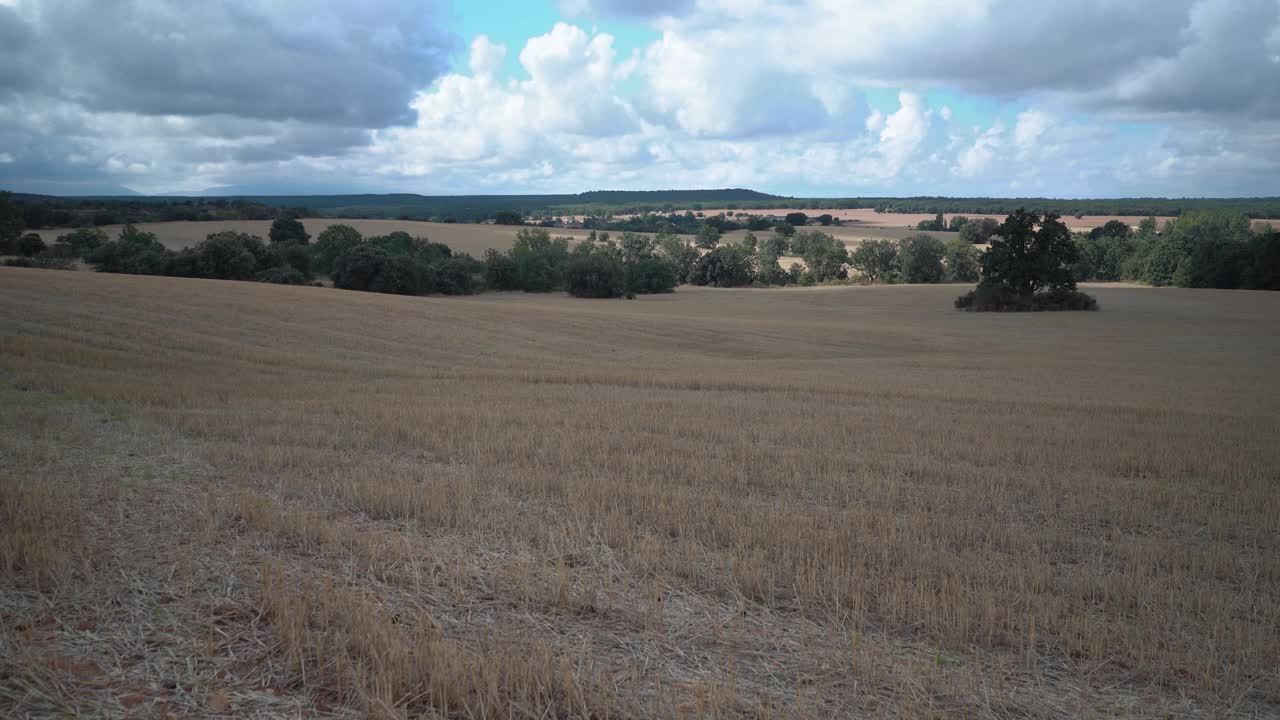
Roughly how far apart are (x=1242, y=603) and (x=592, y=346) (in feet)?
96.4

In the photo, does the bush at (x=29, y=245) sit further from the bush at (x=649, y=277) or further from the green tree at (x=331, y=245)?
the bush at (x=649, y=277)

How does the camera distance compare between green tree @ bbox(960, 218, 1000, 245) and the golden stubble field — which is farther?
green tree @ bbox(960, 218, 1000, 245)

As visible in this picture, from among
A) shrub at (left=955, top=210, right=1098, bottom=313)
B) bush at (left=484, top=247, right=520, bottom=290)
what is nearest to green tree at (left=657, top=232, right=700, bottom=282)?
bush at (left=484, top=247, right=520, bottom=290)

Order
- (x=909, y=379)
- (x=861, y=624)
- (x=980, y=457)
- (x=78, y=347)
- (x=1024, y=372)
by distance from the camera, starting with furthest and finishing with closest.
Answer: (x=1024, y=372), (x=909, y=379), (x=78, y=347), (x=980, y=457), (x=861, y=624)

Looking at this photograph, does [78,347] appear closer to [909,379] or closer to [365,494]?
[365,494]

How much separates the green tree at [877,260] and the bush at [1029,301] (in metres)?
Answer: 46.7

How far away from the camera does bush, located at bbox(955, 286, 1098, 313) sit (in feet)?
228

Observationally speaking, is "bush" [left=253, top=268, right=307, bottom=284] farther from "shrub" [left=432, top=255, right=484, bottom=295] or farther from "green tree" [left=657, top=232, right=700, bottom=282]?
"green tree" [left=657, top=232, right=700, bottom=282]

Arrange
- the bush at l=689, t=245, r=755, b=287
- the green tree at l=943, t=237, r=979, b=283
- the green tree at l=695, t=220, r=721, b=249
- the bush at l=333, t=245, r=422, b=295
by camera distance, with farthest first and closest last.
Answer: the green tree at l=695, t=220, r=721, b=249, the green tree at l=943, t=237, r=979, b=283, the bush at l=689, t=245, r=755, b=287, the bush at l=333, t=245, r=422, b=295

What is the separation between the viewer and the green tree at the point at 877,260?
384 ft

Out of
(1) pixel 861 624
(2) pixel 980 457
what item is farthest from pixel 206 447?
(2) pixel 980 457

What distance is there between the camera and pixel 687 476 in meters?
10.9

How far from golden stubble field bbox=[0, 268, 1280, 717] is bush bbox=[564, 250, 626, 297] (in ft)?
221

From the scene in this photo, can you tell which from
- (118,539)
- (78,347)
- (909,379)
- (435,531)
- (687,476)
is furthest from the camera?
(909,379)
